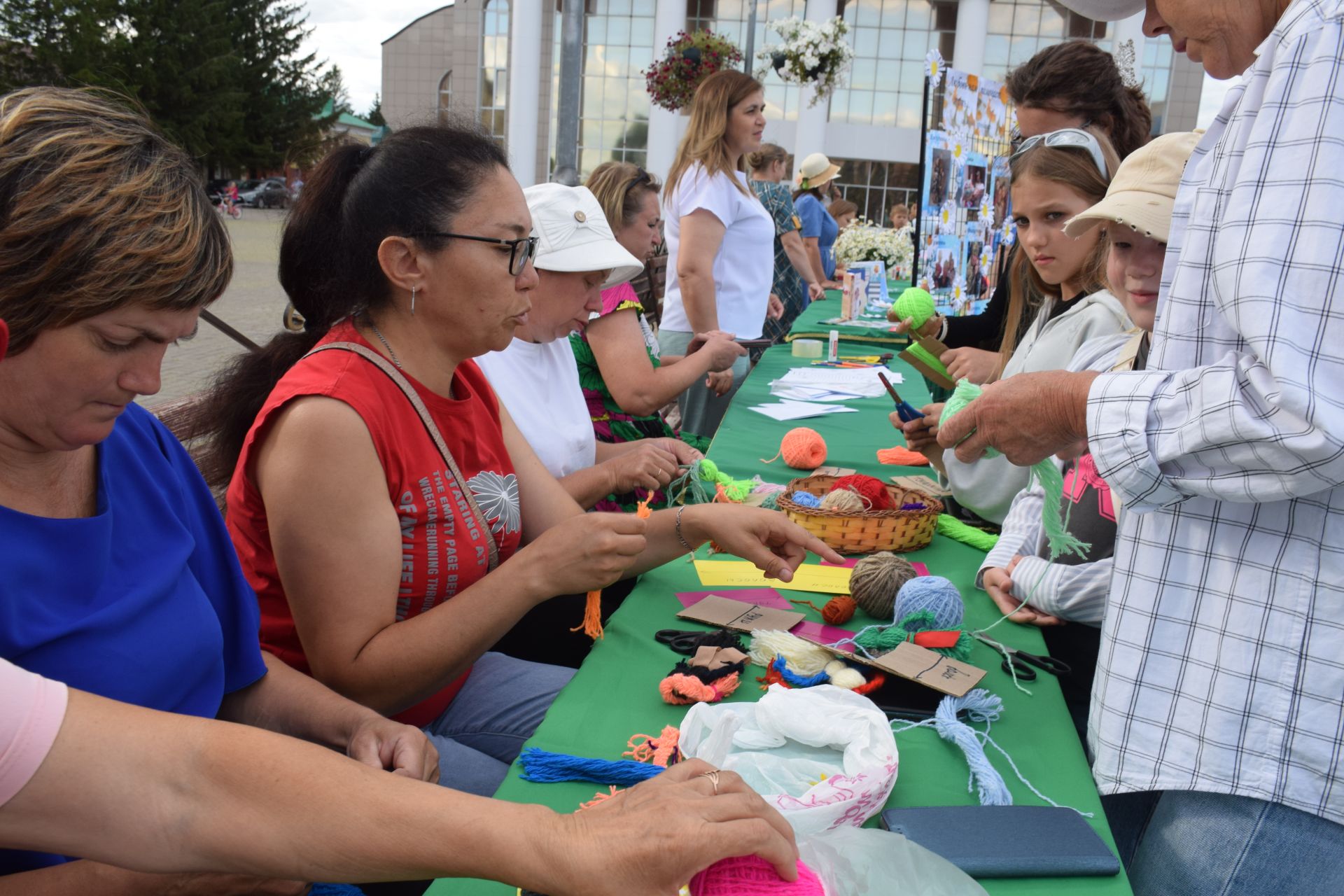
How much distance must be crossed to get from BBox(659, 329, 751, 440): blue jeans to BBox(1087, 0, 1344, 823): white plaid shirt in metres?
3.78

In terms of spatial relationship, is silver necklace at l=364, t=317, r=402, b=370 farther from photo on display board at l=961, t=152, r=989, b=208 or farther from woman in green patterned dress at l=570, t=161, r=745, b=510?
photo on display board at l=961, t=152, r=989, b=208

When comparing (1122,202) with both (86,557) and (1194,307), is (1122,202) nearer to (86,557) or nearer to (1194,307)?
(1194,307)

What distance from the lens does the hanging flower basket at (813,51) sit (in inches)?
343

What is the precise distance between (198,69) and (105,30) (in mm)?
4462

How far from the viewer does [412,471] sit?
1.72 meters

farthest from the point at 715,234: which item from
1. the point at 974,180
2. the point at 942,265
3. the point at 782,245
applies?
the point at 782,245

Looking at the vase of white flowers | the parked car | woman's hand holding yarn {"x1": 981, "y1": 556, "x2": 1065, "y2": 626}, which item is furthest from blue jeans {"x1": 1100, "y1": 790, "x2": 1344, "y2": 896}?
the parked car

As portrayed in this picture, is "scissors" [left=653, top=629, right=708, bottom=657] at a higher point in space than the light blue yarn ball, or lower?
lower

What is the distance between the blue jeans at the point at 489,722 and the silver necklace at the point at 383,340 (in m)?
0.66

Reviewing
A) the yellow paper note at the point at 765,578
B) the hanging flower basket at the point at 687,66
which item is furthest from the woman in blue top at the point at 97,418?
the hanging flower basket at the point at 687,66

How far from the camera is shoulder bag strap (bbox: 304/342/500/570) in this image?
1.76 m

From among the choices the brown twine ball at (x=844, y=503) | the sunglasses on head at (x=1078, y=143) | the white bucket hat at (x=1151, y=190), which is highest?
the sunglasses on head at (x=1078, y=143)

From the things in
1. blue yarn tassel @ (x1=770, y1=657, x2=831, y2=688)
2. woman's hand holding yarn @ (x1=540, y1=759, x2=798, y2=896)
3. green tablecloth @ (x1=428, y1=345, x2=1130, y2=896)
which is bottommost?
green tablecloth @ (x1=428, y1=345, x2=1130, y2=896)

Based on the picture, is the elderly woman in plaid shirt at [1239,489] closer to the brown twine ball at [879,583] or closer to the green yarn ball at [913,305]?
the brown twine ball at [879,583]
